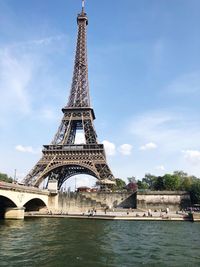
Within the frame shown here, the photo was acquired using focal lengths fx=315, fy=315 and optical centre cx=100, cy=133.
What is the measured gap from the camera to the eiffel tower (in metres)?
74.1

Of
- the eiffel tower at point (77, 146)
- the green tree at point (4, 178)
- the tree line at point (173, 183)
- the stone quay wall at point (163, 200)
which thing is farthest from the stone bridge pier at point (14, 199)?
the green tree at point (4, 178)

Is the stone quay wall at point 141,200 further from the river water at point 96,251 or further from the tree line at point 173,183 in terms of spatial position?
the river water at point 96,251

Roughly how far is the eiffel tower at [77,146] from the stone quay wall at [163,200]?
9.34 m

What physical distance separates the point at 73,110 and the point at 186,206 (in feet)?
126

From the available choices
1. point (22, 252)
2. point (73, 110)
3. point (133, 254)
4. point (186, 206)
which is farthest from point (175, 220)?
point (73, 110)

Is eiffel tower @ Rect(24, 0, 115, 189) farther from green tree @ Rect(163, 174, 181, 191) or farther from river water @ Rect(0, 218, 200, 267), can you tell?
river water @ Rect(0, 218, 200, 267)

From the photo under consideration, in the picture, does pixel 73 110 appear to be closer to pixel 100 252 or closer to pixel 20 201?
pixel 20 201

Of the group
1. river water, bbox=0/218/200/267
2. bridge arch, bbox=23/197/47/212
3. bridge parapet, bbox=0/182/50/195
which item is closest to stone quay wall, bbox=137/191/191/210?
bridge arch, bbox=23/197/47/212

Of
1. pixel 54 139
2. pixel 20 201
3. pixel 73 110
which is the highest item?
pixel 73 110

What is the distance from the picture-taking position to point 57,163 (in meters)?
76.5

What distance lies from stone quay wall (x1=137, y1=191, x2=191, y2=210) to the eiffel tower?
30.6ft

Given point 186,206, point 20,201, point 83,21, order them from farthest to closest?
point 83,21 → point 186,206 → point 20,201

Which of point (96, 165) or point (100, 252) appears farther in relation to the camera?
point (96, 165)

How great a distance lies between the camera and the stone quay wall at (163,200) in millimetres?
75562
